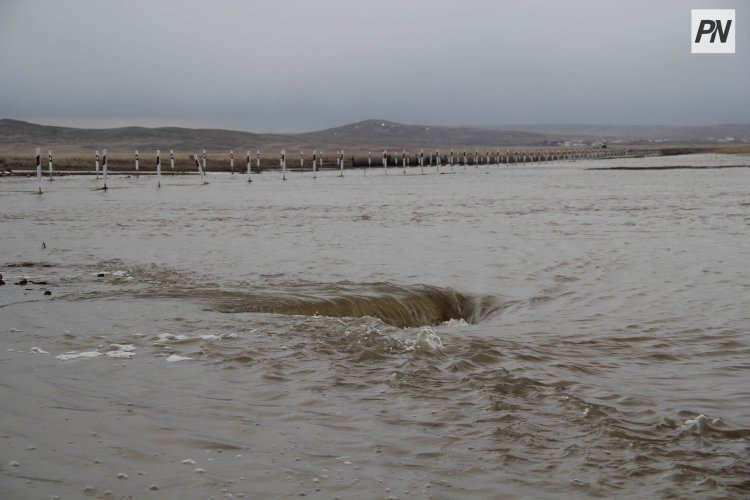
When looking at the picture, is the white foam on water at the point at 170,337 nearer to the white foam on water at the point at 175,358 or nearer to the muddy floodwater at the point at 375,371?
the muddy floodwater at the point at 375,371

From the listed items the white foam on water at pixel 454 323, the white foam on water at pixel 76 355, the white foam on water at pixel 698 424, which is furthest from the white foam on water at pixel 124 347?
the white foam on water at pixel 698 424

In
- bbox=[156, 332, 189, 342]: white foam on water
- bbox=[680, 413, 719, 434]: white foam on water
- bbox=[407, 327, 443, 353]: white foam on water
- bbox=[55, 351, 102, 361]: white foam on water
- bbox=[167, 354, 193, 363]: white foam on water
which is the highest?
bbox=[407, 327, 443, 353]: white foam on water

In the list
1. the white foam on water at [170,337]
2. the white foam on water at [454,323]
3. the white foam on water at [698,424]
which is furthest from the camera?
the white foam on water at [454,323]

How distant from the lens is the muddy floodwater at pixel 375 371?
3.61 metres

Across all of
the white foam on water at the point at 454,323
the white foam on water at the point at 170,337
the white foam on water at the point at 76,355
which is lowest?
the white foam on water at the point at 454,323

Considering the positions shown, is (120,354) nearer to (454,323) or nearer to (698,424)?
(454,323)

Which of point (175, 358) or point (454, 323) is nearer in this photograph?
point (175, 358)

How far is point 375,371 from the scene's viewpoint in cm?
544

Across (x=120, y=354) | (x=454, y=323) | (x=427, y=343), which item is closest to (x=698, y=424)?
(x=427, y=343)

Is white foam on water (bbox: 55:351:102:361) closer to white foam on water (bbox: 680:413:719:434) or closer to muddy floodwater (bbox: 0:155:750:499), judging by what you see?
muddy floodwater (bbox: 0:155:750:499)

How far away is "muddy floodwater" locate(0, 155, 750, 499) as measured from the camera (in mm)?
3613

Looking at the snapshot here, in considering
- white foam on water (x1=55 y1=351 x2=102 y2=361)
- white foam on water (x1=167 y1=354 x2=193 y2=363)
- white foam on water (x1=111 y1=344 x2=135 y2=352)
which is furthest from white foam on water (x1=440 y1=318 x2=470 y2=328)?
white foam on water (x1=55 y1=351 x2=102 y2=361)

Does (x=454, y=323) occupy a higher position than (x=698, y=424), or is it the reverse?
(x=698, y=424)

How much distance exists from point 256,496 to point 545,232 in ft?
39.5
